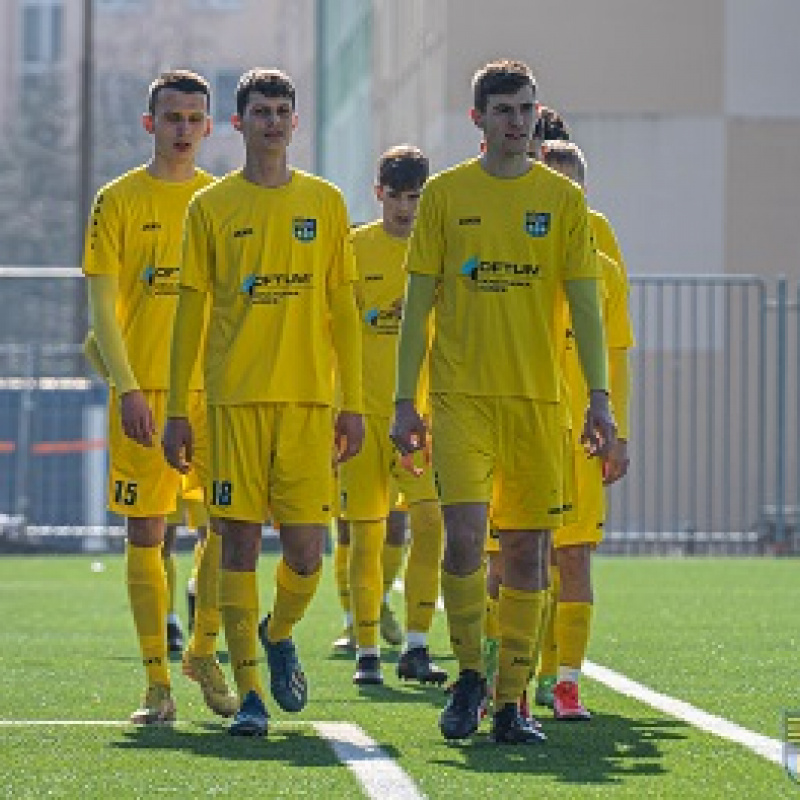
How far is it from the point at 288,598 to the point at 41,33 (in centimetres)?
9531

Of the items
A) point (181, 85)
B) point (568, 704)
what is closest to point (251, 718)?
point (568, 704)

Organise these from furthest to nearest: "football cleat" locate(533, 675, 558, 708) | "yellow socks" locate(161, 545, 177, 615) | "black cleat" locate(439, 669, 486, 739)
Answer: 1. "yellow socks" locate(161, 545, 177, 615)
2. "football cleat" locate(533, 675, 558, 708)
3. "black cleat" locate(439, 669, 486, 739)

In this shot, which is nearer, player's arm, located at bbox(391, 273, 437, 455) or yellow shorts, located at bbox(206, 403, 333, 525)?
player's arm, located at bbox(391, 273, 437, 455)

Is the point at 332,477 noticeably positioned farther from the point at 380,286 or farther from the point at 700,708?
the point at 380,286

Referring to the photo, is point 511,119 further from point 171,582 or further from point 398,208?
point 171,582

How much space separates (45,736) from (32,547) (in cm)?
1786

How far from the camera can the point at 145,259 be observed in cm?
1125

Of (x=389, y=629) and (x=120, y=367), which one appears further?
(x=389, y=629)

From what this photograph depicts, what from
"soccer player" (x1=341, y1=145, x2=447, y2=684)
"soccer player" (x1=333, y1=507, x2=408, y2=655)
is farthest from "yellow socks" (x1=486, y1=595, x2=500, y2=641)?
"soccer player" (x1=333, y1=507, x2=408, y2=655)

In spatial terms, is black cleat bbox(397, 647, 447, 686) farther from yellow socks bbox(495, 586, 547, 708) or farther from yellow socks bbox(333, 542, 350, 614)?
yellow socks bbox(495, 586, 547, 708)

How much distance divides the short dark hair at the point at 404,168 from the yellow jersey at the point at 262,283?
2588 mm

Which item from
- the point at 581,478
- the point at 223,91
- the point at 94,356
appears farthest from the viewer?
the point at 223,91

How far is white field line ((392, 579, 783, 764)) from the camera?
9789mm

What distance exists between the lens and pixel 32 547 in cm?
2811
